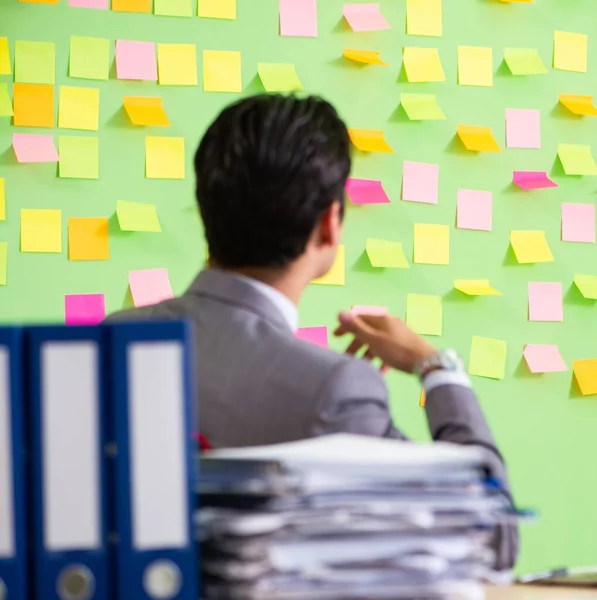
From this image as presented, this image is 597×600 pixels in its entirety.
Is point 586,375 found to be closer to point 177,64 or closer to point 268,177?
point 177,64

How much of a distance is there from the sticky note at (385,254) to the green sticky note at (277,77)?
1.12 ft

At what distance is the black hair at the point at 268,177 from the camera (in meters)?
1.25

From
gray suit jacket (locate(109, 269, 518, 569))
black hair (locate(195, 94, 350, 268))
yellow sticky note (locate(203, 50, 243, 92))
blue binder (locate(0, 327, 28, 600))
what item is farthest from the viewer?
yellow sticky note (locate(203, 50, 243, 92))

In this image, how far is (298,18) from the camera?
2.14 meters

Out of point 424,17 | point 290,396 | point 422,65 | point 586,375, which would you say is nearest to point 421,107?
point 422,65

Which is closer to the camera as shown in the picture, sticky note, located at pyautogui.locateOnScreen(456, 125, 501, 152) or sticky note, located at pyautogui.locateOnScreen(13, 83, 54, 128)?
sticky note, located at pyautogui.locateOnScreen(13, 83, 54, 128)

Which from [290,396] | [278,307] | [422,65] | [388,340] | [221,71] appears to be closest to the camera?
[290,396]

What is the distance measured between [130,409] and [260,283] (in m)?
0.51

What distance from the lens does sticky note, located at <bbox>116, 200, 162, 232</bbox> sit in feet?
6.64

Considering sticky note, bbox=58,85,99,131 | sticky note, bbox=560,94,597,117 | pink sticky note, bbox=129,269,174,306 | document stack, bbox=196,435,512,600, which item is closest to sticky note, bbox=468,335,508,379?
sticky note, bbox=560,94,597,117

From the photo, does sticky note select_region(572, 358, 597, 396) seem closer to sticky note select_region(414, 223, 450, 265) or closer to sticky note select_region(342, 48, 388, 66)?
sticky note select_region(414, 223, 450, 265)

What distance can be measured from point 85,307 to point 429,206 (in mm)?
716

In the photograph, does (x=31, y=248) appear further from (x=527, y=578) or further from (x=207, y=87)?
(x=527, y=578)

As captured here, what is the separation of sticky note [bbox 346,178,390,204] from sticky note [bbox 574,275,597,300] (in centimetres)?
44
